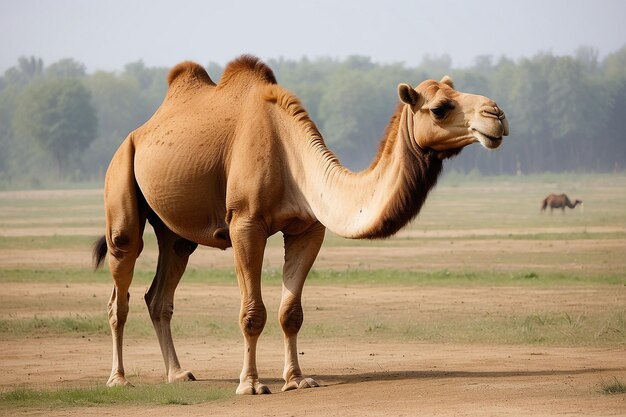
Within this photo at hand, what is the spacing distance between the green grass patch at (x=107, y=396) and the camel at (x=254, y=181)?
401mm

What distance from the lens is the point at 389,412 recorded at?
9.04 m

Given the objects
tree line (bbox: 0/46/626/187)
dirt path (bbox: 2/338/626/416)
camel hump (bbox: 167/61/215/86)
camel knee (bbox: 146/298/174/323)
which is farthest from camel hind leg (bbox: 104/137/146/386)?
tree line (bbox: 0/46/626/187)

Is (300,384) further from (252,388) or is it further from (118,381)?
(118,381)

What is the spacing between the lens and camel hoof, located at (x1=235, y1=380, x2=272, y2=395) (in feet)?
33.7

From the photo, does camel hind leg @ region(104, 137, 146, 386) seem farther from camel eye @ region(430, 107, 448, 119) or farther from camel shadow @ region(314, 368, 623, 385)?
camel eye @ region(430, 107, 448, 119)

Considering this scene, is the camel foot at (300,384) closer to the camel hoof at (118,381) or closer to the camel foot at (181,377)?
the camel foot at (181,377)

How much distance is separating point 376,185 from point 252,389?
6.19 ft

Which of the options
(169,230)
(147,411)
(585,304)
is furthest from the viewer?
(585,304)

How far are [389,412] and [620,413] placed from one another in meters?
1.54

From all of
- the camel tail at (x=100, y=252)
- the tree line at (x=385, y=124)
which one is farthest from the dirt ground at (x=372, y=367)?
the tree line at (x=385, y=124)

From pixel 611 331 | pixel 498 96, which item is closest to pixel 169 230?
pixel 611 331

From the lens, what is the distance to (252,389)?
10.3m

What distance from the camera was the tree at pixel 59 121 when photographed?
11300cm

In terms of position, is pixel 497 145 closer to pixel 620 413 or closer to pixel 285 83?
pixel 620 413
